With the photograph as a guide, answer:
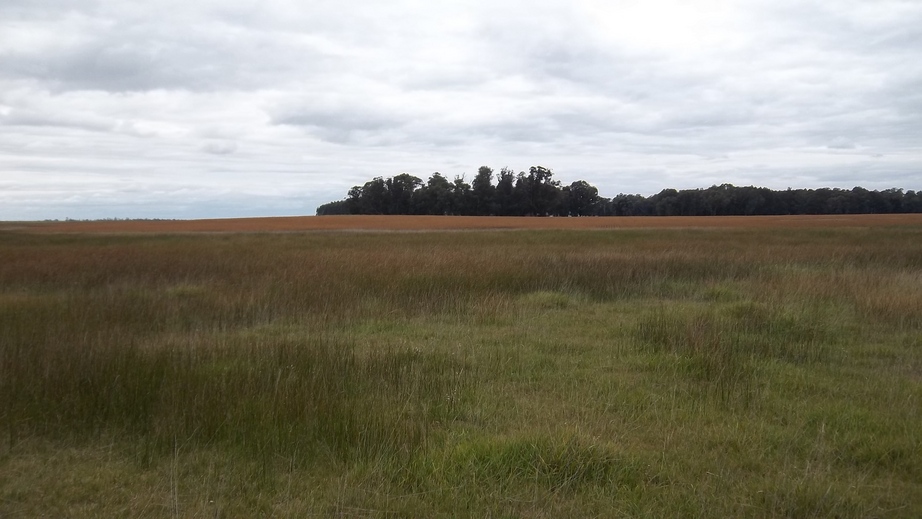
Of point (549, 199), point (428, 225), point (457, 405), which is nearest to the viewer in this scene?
point (457, 405)

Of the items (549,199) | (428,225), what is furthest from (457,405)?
(549,199)

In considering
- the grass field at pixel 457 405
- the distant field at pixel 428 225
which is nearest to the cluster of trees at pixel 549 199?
the distant field at pixel 428 225

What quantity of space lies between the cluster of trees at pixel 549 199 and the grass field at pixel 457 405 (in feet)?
244

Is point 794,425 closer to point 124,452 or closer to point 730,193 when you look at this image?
point 124,452

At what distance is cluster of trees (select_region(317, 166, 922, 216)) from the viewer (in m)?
85.7

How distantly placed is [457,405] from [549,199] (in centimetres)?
8266

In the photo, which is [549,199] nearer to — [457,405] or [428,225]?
[428,225]

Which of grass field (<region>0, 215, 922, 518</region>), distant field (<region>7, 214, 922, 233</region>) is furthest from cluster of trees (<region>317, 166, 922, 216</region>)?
grass field (<region>0, 215, 922, 518</region>)

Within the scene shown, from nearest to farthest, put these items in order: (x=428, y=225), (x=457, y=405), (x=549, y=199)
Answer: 1. (x=457, y=405)
2. (x=428, y=225)
3. (x=549, y=199)

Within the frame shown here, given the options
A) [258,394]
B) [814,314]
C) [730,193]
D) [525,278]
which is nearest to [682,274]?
[525,278]

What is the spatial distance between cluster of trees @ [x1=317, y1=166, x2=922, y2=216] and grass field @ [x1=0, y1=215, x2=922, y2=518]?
2932 inches

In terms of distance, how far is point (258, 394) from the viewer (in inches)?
240

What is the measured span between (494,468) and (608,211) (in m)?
99.7

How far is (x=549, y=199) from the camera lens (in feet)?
286
